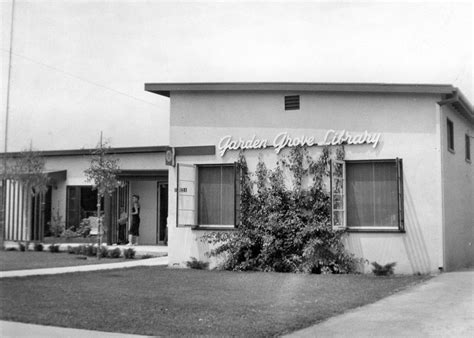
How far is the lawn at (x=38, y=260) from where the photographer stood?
15117mm

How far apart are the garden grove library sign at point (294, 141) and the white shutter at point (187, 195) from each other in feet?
3.12

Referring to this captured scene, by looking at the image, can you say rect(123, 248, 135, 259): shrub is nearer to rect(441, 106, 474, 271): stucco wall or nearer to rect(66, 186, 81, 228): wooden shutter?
rect(66, 186, 81, 228): wooden shutter

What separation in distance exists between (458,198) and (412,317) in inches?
314

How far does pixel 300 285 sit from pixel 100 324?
523 cm

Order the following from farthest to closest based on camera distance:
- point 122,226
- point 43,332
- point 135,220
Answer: point 122,226, point 135,220, point 43,332

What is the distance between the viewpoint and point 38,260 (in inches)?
657

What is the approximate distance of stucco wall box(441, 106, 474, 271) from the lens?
1451 centimetres

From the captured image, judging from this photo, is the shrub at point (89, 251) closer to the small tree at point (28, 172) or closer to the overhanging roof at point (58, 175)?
the small tree at point (28, 172)

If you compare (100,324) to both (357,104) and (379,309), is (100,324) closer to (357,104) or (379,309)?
(379,309)

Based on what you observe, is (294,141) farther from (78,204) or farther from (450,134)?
(78,204)

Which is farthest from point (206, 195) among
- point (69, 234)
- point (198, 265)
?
point (69, 234)

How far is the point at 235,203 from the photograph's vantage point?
15.2 meters

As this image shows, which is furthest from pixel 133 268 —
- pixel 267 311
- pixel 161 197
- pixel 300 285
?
pixel 161 197

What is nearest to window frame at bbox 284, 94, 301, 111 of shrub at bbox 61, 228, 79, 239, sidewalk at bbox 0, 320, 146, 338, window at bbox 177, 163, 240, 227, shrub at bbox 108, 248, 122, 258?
window at bbox 177, 163, 240, 227
